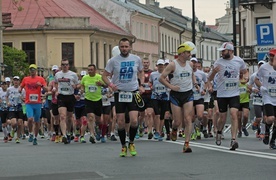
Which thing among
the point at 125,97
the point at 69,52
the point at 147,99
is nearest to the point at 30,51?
the point at 69,52

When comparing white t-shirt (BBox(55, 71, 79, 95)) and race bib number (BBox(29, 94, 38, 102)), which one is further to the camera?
race bib number (BBox(29, 94, 38, 102))

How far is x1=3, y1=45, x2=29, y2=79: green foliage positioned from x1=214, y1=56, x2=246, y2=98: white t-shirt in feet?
162

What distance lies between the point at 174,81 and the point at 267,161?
438 cm

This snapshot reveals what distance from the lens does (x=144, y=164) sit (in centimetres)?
1565

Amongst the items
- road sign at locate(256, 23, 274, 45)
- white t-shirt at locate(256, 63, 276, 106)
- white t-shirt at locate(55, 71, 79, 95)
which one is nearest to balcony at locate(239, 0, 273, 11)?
road sign at locate(256, 23, 274, 45)

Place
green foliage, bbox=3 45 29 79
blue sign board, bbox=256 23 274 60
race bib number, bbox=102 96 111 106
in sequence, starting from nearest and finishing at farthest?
race bib number, bbox=102 96 111 106 < blue sign board, bbox=256 23 274 60 < green foliage, bbox=3 45 29 79

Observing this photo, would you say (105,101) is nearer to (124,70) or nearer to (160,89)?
(160,89)

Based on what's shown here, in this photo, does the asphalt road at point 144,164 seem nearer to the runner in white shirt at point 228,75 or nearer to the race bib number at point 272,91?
the runner in white shirt at point 228,75

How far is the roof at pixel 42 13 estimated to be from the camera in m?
84.4

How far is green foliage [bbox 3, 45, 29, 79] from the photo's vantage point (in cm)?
6881

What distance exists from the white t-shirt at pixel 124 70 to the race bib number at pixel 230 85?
1971 millimetres

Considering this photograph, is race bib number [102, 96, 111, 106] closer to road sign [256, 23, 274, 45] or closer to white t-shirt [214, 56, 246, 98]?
road sign [256, 23, 274, 45]

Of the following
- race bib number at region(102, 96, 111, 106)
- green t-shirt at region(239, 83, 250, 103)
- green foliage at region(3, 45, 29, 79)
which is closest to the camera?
race bib number at region(102, 96, 111, 106)

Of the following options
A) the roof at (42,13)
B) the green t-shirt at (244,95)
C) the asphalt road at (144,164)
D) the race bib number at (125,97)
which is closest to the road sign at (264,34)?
the green t-shirt at (244,95)
